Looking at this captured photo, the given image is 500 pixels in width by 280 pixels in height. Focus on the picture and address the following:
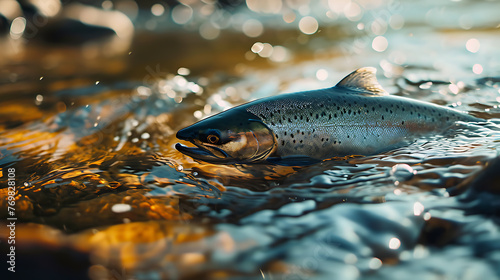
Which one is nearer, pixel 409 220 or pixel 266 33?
pixel 409 220

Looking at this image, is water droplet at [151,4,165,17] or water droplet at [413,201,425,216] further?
water droplet at [151,4,165,17]

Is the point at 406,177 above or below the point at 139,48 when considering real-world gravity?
below

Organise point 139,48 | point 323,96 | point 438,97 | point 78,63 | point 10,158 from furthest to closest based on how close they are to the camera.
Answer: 1. point 139,48
2. point 78,63
3. point 438,97
4. point 10,158
5. point 323,96

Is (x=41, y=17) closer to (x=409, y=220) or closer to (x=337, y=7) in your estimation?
(x=337, y=7)

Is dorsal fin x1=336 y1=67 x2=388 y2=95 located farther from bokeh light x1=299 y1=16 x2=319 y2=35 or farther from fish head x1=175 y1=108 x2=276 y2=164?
bokeh light x1=299 y1=16 x2=319 y2=35

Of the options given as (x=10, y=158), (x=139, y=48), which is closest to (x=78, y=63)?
(x=139, y=48)

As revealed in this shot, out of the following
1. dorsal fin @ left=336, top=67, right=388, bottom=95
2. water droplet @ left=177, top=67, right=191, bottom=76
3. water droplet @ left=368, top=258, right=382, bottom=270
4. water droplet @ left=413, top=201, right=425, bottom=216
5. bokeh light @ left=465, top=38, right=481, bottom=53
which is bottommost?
water droplet @ left=368, top=258, right=382, bottom=270

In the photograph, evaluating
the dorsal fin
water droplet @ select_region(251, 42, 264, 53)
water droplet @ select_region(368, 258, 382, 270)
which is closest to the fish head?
the dorsal fin

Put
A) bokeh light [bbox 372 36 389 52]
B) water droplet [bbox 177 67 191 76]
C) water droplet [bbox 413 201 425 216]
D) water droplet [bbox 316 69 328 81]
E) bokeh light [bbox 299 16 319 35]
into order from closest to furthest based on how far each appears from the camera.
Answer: water droplet [bbox 413 201 425 216], water droplet [bbox 316 69 328 81], water droplet [bbox 177 67 191 76], bokeh light [bbox 372 36 389 52], bokeh light [bbox 299 16 319 35]
